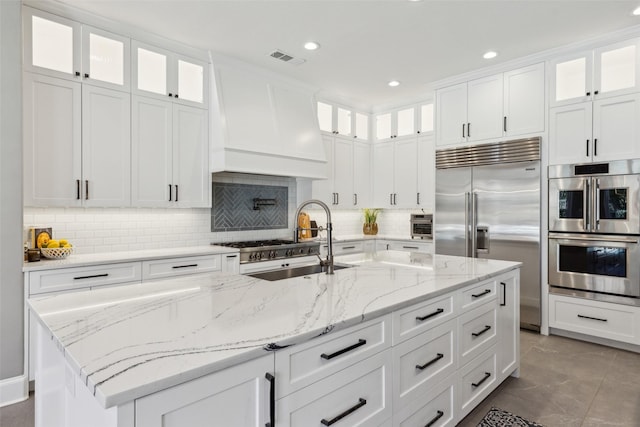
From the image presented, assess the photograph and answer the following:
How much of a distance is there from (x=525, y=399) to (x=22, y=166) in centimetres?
388

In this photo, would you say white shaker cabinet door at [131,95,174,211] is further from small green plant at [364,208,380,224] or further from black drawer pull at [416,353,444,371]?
small green plant at [364,208,380,224]

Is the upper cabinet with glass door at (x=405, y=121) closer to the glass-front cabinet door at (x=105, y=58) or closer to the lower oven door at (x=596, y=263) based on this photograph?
the lower oven door at (x=596, y=263)

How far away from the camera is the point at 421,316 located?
5.94 ft

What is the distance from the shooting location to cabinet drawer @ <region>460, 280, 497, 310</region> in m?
2.15

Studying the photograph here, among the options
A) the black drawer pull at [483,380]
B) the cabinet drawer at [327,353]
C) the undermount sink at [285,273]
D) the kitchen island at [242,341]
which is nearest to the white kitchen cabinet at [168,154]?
the undermount sink at [285,273]

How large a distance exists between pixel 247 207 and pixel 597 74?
395cm

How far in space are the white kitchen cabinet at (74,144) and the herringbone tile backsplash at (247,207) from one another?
3.60 ft

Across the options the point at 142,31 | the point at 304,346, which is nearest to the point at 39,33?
the point at 142,31

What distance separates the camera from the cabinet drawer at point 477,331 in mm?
2138

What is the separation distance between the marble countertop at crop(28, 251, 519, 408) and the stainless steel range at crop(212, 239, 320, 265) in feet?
5.71

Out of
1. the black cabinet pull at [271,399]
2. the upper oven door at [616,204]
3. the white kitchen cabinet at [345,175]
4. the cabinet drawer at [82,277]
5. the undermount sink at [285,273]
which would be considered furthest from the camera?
the white kitchen cabinet at [345,175]

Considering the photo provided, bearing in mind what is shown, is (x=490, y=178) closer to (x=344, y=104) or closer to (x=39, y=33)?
(x=344, y=104)

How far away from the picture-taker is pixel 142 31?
134 inches

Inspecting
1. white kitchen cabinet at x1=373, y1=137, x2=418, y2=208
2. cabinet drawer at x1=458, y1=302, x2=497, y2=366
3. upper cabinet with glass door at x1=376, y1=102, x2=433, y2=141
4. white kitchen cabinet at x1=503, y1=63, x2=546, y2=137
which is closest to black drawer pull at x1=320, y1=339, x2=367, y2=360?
cabinet drawer at x1=458, y1=302, x2=497, y2=366
